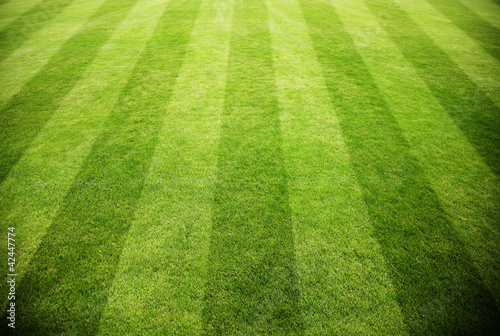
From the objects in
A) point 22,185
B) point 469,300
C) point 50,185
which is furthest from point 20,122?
point 469,300

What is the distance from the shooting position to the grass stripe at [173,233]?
8.32 ft

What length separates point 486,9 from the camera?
38.0ft

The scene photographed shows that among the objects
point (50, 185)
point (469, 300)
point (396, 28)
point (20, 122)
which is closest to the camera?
point (469, 300)

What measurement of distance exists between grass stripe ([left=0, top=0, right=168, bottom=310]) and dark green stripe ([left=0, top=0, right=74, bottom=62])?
4006mm

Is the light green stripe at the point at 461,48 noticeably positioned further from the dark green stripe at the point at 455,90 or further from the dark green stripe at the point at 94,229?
the dark green stripe at the point at 94,229

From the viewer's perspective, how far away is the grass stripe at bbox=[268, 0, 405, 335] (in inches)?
99.7

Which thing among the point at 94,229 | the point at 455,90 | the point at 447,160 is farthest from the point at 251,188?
the point at 455,90

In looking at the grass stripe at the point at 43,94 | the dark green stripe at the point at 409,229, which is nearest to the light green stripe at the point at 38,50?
the grass stripe at the point at 43,94

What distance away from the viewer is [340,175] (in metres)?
3.98

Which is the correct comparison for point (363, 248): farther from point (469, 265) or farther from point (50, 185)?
point (50, 185)

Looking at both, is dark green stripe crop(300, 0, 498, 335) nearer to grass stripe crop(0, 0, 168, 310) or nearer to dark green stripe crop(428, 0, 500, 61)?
grass stripe crop(0, 0, 168, 310)

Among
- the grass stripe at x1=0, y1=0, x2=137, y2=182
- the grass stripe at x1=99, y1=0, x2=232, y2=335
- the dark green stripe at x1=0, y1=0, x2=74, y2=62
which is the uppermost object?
the dark green stripe at x1=0, y1=0, x2=74, y2=62

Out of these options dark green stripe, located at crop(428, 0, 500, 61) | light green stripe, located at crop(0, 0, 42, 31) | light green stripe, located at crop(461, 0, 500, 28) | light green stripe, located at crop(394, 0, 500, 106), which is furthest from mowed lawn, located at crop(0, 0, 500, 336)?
light green stripe, located at crop(461, 0, 500, 28)

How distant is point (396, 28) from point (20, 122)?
43.6 feet
